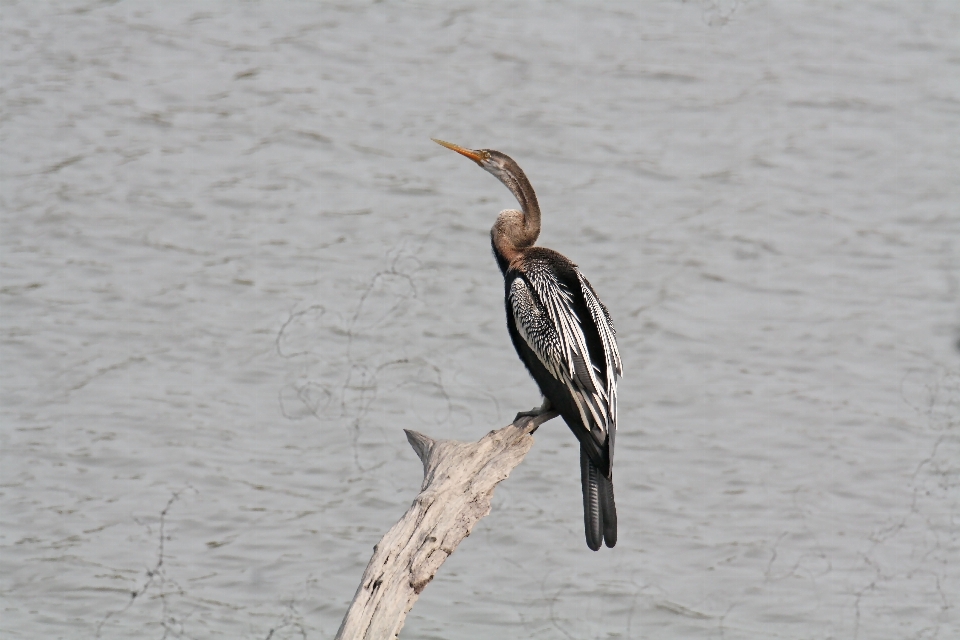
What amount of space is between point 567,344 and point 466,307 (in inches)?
173

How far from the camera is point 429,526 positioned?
4.07 meters

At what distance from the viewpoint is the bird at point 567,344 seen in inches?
181

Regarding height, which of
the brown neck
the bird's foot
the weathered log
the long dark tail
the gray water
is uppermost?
the brown neck

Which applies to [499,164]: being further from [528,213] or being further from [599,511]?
[599,511]

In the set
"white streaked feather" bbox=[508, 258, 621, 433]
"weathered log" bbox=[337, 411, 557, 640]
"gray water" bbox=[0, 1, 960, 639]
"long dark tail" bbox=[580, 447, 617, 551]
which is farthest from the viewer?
"gray water" bbox=[0, 1, 960, 639]

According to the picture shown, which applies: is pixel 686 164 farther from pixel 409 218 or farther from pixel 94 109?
pixel 94 109

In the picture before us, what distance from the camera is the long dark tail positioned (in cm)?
456

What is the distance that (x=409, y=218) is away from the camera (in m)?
10.1

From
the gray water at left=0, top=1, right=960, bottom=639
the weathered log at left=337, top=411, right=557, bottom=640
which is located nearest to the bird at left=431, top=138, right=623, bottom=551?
the weathered log at left=337, top=411, right=557, bottom=640

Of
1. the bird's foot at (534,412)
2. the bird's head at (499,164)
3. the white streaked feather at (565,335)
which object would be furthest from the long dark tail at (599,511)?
the bird's head at (499,164)

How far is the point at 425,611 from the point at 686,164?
524cm

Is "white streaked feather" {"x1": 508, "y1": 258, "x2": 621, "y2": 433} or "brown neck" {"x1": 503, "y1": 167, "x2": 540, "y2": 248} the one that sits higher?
"brown neck" {"x1": 503, "y1": 167, "x2": 540, "y2": 248}

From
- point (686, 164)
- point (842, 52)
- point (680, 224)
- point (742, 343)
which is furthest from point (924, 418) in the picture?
point (842, 52)

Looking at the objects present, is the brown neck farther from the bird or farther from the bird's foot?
the bird's foot
